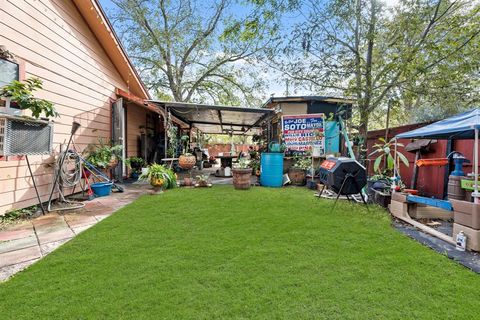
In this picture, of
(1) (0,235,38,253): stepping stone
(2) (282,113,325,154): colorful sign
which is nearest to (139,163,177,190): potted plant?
(1) (0,235,38,253): stepping stone

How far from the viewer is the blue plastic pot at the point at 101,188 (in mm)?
4941

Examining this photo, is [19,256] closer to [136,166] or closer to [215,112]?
[136,166]

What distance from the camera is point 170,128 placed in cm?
703

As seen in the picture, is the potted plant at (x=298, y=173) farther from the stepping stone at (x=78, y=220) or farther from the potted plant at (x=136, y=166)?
the stepping stone at (x=78, y=220)

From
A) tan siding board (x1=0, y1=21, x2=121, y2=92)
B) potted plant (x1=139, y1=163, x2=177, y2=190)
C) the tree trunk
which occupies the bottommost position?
potted plant (x1=139, y1=163, x2=177, y2=190)

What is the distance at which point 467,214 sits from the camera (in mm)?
2549

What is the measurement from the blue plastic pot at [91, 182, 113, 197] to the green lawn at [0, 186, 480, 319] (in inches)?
81.8

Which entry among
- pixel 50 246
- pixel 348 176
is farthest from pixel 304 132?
pixel 50 246

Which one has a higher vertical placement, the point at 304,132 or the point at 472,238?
the point at 304,132

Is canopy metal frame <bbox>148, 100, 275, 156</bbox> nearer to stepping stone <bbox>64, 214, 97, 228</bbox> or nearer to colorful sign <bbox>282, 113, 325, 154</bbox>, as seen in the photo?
colorful sign <bbox>282, 113, 325, 154</bbox>

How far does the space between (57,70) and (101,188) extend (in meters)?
2.38

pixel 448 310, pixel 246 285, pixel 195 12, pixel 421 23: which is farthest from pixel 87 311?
Answer: pixel 195 12

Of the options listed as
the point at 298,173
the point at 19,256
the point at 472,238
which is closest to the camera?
the point at 19,256

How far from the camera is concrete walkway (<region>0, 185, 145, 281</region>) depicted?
2.20m
